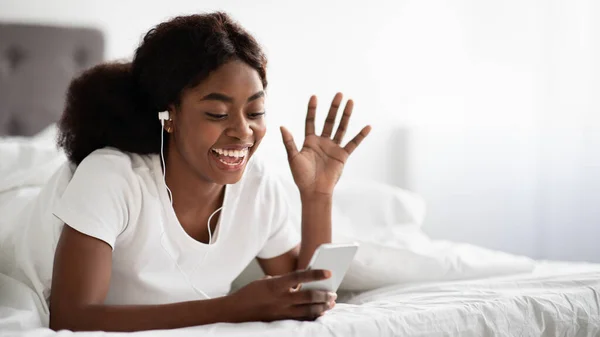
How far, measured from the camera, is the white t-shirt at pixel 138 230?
1269 mm

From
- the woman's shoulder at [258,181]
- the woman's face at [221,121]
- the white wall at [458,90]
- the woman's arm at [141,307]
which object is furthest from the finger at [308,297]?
the white wall at [458,90]

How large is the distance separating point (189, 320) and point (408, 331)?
346mm

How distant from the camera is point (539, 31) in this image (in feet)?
9.55

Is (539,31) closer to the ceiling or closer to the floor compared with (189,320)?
closer to the ceiling

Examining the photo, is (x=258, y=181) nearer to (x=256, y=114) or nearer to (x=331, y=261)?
(x=256, y=114)

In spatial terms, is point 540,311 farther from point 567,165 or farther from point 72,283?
point 567,165

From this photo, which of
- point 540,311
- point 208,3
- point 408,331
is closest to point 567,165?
point 208,3

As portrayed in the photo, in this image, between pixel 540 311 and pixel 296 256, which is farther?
pixel 296 256

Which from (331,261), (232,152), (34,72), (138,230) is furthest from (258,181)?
(34,72)

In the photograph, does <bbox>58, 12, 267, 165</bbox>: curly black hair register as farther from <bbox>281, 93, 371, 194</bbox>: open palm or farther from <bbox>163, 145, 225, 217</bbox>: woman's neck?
<bbox>281, 93, 371, 194</bbox>: open palm

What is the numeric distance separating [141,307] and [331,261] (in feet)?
1.04

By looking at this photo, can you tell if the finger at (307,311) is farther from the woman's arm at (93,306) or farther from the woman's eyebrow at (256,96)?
the woman's eyebrow at (256,96)

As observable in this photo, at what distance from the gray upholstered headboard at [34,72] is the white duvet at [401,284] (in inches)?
10.3

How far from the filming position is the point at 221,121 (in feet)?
4.40
